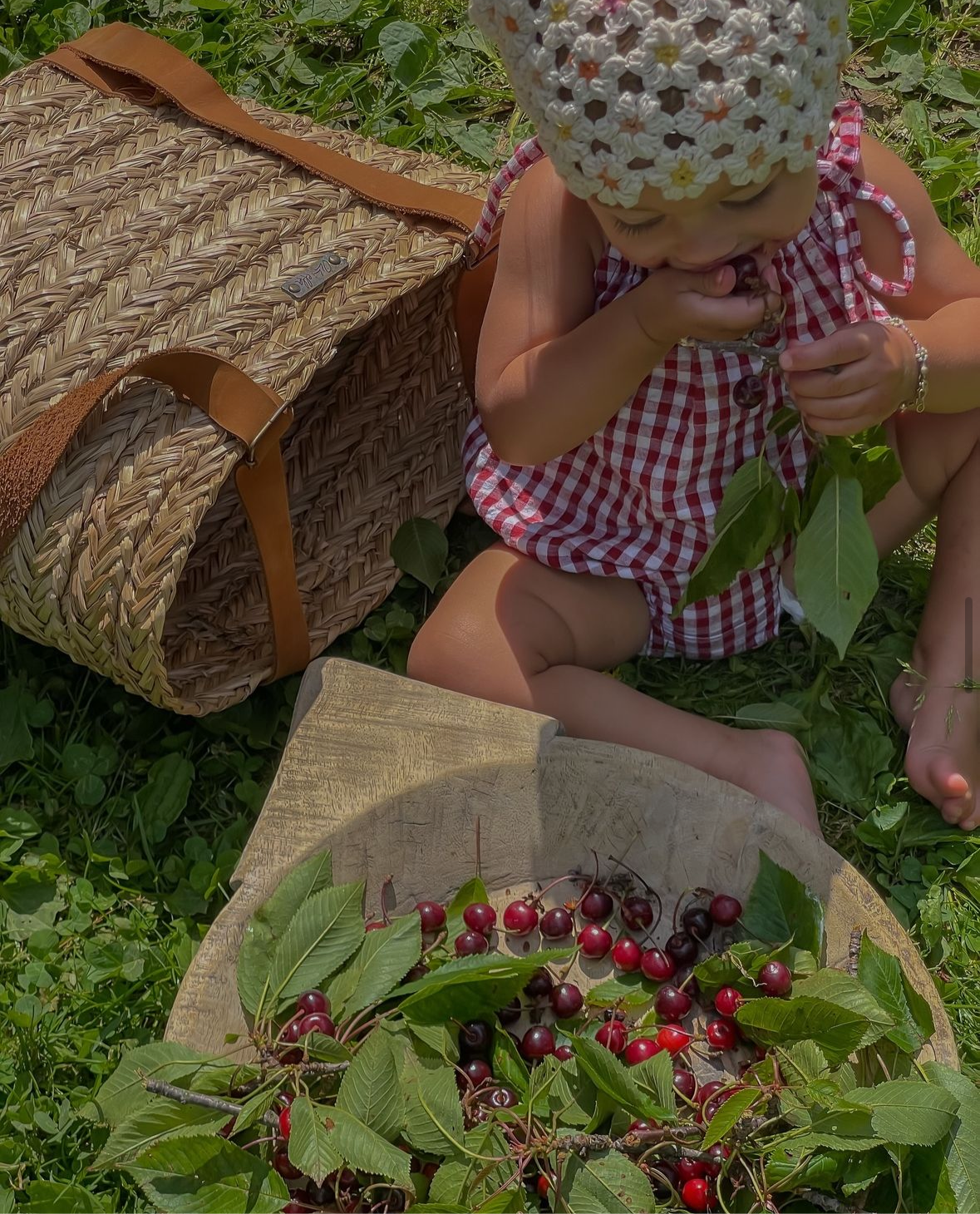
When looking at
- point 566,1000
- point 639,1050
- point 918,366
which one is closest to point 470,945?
point 566,1000

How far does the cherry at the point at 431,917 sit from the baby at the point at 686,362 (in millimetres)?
354

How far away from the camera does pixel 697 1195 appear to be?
1.46 metres

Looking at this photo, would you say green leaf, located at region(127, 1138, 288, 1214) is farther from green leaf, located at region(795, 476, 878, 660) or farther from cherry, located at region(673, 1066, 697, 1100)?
green leaf, located at region(795, 476, 878, 660)

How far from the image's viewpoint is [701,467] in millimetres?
1862

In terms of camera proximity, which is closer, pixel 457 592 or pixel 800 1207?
pixel 800 1207

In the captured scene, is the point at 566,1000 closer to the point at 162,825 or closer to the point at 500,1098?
the point at 500,1098

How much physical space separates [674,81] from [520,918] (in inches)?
39.4

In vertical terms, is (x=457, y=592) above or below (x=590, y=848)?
above

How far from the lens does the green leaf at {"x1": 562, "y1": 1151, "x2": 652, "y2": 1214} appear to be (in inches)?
54.0

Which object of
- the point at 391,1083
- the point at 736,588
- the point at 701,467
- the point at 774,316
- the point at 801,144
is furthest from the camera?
the point at 736,588

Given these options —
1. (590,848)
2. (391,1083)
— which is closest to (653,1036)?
(590,848)

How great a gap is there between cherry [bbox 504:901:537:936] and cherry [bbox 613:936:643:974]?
0.36ft

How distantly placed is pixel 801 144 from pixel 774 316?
0.26 meters

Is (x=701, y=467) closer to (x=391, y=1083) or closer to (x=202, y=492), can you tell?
(x=202, y=492)
